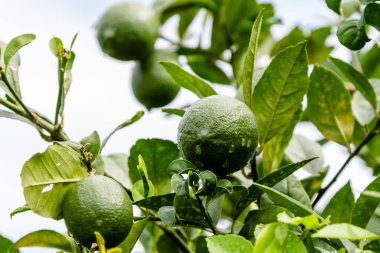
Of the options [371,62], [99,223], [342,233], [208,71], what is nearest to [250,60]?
[99,223]

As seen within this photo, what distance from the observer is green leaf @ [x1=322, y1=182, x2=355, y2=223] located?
4.62 ft

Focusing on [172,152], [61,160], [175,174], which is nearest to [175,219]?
[175,174]

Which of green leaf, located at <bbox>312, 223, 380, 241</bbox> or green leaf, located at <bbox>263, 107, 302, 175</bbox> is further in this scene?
green leaf, located at <bbox>263, 107, 302, 175</bbox>

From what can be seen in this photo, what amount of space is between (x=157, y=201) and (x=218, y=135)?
0.15 metres

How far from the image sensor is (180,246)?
5.22 feet

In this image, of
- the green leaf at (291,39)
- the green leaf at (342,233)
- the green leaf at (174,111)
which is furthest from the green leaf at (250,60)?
the green leaf at (291,39)

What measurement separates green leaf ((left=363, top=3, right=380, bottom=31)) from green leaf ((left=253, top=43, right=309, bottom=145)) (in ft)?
0.41

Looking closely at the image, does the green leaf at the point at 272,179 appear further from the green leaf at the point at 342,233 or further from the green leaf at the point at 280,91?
the green leaf at the point at 342,233

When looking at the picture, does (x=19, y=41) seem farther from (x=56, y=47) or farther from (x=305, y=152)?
(x=305, y=152)

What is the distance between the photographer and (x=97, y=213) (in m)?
1.17

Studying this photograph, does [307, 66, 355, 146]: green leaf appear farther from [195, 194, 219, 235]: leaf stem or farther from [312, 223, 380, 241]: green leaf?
[312, 223, 380, 241]: green leaf

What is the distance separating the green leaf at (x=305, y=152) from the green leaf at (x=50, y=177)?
2.04 feet

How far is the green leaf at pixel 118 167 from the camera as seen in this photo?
67.7 inches

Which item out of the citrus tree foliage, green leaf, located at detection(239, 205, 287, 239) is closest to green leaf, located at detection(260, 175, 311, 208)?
the citrus tree foliage
